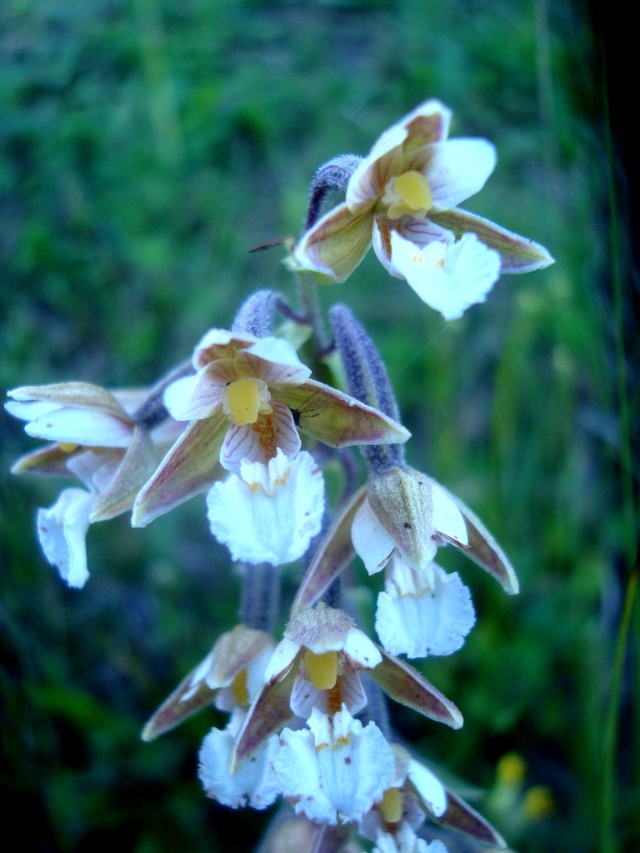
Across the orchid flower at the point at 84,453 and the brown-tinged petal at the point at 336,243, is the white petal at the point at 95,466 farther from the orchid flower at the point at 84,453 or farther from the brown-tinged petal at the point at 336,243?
the brown-tinged petal at the point at 336,243

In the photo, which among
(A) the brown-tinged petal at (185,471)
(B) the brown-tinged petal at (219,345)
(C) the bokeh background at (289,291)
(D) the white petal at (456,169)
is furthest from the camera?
(C) the bokeh background at (289,291)

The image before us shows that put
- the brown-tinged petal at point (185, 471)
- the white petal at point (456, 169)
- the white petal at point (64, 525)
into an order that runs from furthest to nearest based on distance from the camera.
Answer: the white petal at point (64, 525)
the white petal at point (456, 169)
the brown-tinged petal at point (185, 471)

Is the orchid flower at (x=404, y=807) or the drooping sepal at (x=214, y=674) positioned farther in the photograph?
the drooping sepal at (x=214, y=674)

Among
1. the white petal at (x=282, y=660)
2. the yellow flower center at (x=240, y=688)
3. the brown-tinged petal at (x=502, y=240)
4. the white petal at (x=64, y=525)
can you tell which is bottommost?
the yellow flower center at (x=240, y=688)

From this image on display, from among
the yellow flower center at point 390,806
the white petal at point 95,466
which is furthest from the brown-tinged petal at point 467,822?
the white petal at point 95,466

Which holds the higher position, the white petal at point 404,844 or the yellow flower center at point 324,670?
the yellow flower center at point 324,670

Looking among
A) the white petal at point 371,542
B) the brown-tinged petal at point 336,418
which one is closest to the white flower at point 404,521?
the white petal at point 371,542
